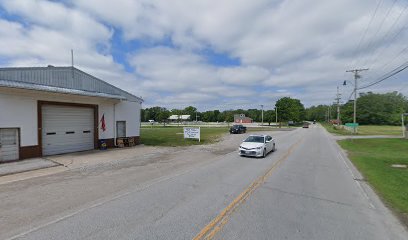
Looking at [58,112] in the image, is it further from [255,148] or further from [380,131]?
[380,131]

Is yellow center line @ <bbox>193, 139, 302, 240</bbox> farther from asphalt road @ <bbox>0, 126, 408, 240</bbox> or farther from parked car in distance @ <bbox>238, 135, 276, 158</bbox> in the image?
parked car in distance @ <bbox>238, 135, 276, 158</bbox>

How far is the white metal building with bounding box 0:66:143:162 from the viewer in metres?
12.9

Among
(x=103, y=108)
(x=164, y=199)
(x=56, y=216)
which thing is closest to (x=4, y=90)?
(x=103, y=108)

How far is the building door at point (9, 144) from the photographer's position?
1261 cm

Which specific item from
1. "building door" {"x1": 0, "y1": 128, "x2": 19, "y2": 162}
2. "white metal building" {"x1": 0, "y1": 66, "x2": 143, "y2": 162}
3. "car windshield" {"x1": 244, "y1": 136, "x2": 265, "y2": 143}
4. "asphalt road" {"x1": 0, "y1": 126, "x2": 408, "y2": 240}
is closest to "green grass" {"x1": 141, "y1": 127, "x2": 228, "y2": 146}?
"white metal building" {"x1": 0, "y1": 66, "x2": 143, "y2": 162}

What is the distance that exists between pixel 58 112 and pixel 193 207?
14.0 m

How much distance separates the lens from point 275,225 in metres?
5.02

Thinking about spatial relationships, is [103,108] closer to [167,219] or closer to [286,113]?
[167,219]

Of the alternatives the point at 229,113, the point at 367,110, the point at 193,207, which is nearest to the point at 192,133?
the point at 193,207

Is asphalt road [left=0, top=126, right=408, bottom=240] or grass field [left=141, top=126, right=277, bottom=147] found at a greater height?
asphalt road [left=0, top=126, right=408, bottom=240]

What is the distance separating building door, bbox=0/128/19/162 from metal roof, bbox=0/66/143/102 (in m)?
2.64

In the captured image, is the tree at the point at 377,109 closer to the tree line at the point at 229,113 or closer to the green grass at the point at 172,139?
the tree line at the point at 229,113

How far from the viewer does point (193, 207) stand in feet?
19.5

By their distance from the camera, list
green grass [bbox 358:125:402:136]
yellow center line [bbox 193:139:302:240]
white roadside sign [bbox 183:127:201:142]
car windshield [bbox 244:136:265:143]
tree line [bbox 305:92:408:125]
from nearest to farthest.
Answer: yellow center line [bbox 193:139:302:240] → car windshield [bbox 244:136:265:143] → white roadside sign [bbox 183:127:201:142] → green grass [bbox 358:125:402:136] → tree line [bbox 305:92:408:125]
